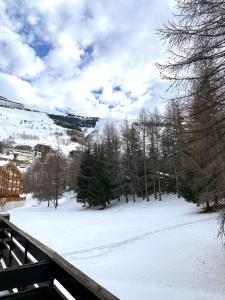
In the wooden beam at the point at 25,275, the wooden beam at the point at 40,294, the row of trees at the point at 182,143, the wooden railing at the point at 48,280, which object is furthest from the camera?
the row of trees at the point at 182,143

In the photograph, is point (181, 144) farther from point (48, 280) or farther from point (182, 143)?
point (48, 280)

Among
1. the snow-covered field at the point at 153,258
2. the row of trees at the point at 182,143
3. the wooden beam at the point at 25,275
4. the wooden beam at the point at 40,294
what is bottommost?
the snow-covered field at the point at 153,258

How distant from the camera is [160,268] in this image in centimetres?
1173

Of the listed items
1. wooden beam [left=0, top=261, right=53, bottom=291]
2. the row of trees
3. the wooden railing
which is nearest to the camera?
the wooden railing

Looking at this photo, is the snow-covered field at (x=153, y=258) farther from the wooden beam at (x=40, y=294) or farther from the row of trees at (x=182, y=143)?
the wooden beam at (x=40, y=294)

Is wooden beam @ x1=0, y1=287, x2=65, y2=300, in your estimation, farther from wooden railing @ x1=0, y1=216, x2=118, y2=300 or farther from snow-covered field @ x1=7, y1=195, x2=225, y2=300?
snow-covered field @ x1=7, y1=195, x2=225, y2=300

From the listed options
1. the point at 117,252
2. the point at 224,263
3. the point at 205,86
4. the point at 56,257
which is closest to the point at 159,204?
the point at 117,252

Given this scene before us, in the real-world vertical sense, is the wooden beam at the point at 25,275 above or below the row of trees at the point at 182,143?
below

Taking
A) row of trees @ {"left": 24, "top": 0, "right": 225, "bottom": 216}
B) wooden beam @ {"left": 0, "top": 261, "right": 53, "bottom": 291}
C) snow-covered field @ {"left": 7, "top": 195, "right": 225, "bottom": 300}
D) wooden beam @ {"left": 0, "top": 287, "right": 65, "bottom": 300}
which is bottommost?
snow-covered field @ {"left": 7, "top": 195, "right": 225, "bottom": 300}

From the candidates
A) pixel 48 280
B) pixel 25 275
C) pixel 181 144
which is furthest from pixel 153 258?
pixel 25 275

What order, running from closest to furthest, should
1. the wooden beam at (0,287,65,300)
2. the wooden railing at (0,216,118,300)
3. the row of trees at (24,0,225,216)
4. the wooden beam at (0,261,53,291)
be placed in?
the wooden railing at (0,216,118,300) < the wooden beam at (0,287,65,300) < the wooden beam at (0,261,53,291) < the row of trees at (24,0,225,216)

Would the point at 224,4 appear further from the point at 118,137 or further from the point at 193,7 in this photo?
the point at 118,137

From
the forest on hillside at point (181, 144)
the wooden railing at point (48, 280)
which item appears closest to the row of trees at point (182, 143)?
the forest on hillside at point (181, 144)

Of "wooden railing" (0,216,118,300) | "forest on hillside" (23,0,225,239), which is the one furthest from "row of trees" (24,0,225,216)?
"wooden railing" (0,216,118,300)
